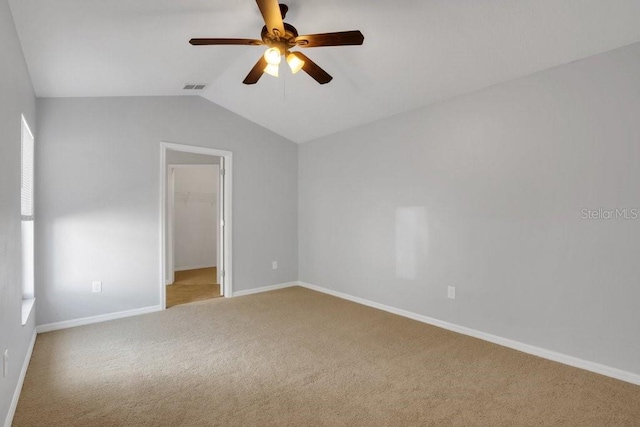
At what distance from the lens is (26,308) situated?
2.99m

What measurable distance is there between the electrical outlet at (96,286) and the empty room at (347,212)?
0.9 inches

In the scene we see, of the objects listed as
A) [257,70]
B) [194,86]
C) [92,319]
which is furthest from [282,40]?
[92,319]

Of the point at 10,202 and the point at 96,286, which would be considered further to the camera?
the point at 96,286

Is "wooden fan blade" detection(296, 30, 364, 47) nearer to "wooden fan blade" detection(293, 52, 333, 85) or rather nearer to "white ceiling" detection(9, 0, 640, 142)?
"wooden fan blade" detection(293, 52, 333, 85)

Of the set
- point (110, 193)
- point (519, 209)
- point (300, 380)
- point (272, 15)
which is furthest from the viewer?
point (110, 193)

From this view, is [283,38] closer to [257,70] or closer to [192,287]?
[257,70]

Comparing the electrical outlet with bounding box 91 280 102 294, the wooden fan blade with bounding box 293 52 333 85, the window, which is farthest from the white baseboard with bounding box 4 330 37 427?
the wooden fan blade with bounding box 293 52 333 85

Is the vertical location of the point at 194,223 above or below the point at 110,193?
below

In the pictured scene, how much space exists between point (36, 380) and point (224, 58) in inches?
119

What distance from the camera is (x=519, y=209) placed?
122 inches

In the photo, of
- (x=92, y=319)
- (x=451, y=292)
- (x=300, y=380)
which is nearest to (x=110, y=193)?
(x=92, y=319)

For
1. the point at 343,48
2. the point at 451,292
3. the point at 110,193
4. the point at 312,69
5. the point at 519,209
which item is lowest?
the point at 451,292

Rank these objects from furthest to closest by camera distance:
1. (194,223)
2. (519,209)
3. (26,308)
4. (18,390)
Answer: (194,223) < (519,209) < (26,308) < (18,390)

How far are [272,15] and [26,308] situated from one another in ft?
10.1
